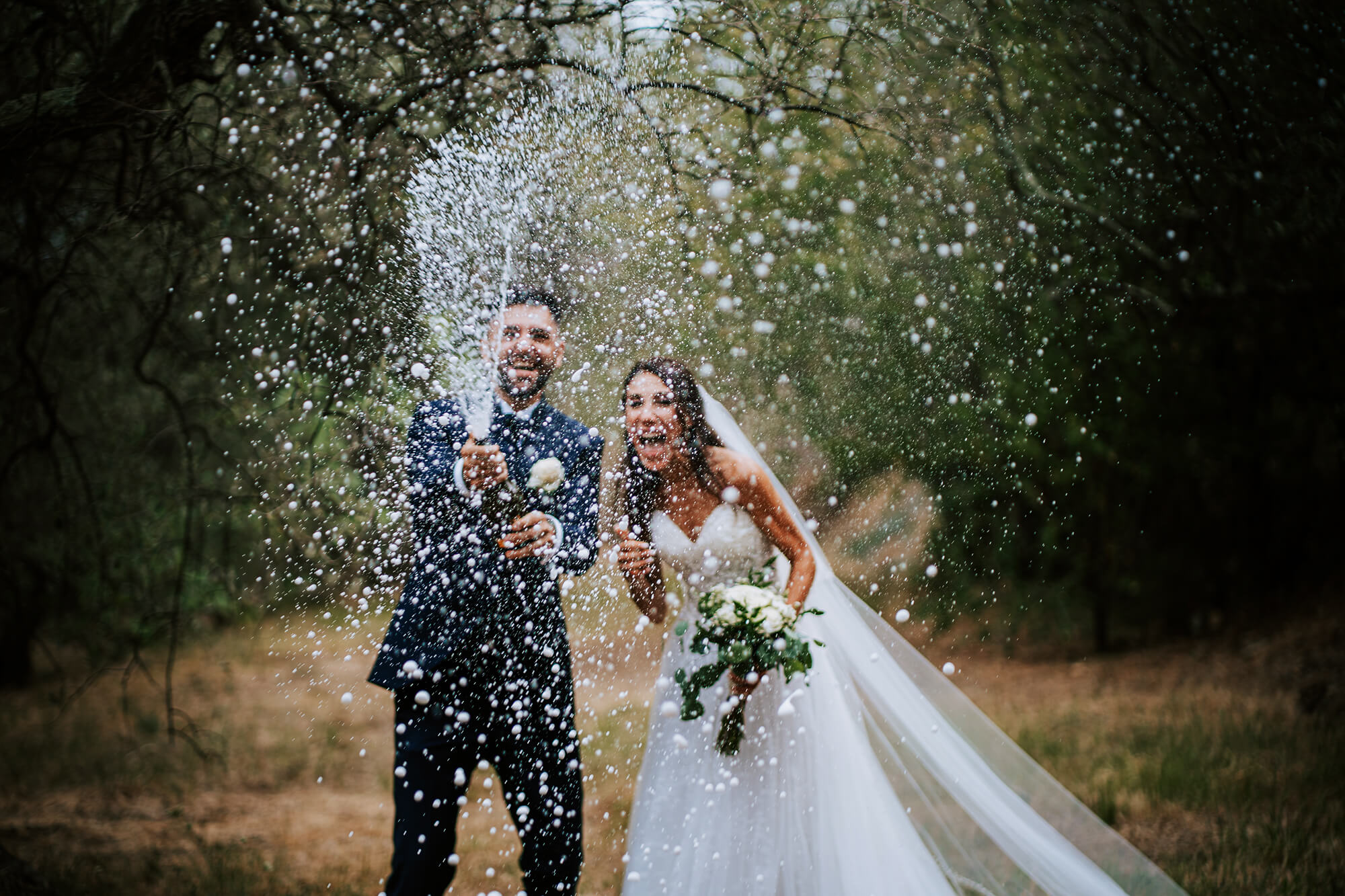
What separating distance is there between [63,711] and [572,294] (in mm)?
3550

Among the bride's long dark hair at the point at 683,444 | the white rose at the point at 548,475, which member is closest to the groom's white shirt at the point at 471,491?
the white rose at the point at 548,475

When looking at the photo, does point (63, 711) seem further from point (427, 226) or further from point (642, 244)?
point (642, 244)

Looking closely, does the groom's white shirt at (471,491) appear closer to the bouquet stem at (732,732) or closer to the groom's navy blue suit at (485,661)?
the groom's navy blue suit at (485,661)

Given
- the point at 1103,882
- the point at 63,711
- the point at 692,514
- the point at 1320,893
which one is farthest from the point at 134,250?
the point at 1320,893

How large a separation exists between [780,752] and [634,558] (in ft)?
2.37

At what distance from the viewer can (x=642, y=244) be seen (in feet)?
9.75

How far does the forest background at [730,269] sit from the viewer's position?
126 inches

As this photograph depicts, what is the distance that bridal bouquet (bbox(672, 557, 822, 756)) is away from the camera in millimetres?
2334

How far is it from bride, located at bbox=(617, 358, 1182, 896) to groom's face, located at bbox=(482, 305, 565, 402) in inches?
10.7

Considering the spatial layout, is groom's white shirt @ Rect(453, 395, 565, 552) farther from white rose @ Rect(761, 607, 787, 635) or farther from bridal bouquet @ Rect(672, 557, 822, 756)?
white rose @ Rect(761, 607, 787, 635)

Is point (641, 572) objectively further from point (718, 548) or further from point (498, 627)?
point (498, 627)

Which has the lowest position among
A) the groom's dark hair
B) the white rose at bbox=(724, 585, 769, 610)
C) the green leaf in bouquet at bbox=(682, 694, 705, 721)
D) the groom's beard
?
the green leaf in bouquet at bbox=(682, 694, 705, 721)

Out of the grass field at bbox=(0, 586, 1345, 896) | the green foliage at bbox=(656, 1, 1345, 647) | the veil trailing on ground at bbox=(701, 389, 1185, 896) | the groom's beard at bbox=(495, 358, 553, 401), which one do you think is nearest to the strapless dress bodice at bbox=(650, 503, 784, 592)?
the veil trailing on ground at bbox=(701, 389, 1185, 896)

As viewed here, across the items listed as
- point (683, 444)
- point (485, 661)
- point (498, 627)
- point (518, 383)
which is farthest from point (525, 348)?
point (485, 661)
